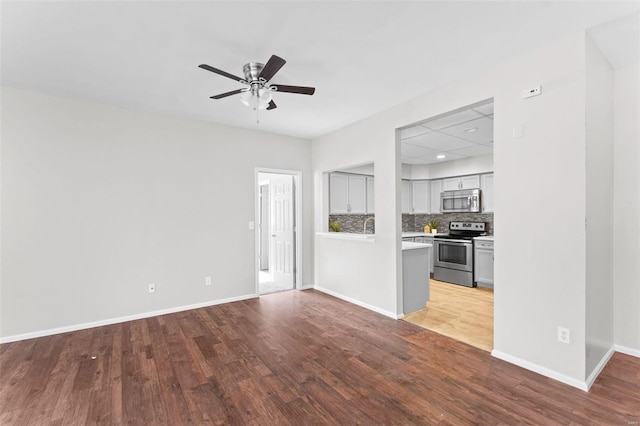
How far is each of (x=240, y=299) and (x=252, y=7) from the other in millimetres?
3943

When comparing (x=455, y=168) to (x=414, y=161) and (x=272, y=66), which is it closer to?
(x=414, y=161)

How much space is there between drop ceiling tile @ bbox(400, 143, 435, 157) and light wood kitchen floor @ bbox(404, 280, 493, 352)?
2.64 meters

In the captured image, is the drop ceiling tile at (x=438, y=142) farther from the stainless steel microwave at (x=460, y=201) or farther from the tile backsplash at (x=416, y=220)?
the tile backsplash at (x=416, y=220)

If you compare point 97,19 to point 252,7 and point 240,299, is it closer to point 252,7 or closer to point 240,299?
point 252,7

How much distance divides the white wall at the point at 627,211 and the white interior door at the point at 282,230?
167 inches

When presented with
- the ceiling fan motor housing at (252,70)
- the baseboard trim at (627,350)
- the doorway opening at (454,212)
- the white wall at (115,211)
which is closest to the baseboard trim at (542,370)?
the doorway opening at (454,212)

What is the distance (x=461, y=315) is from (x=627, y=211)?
2.05m

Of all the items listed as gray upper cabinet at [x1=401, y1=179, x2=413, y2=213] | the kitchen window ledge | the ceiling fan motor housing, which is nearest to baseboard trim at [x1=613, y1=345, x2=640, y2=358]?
the kitchen window ledge

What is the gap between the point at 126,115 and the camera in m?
3.86

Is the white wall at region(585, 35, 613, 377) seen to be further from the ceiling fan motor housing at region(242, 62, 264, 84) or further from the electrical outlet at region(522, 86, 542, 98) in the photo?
the ceiling fan motor housing at region(242, 62, 264, 84)

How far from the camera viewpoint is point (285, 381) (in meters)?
2.39

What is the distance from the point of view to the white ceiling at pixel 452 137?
12.5 feet

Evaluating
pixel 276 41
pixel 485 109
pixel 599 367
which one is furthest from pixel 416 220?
pixel 276 41

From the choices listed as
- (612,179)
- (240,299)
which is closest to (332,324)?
(240,299)
